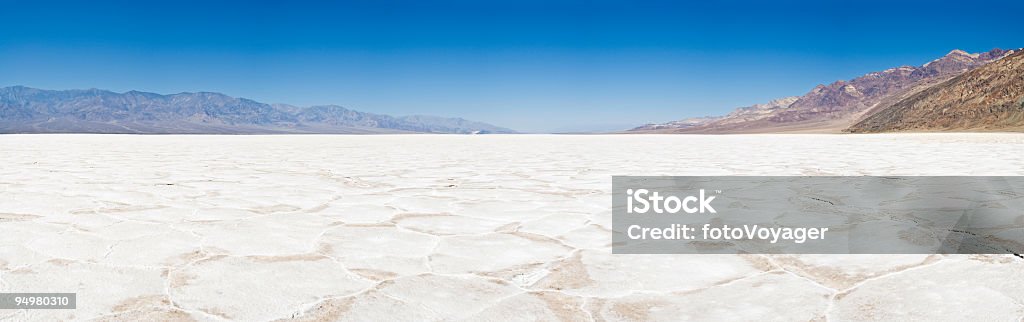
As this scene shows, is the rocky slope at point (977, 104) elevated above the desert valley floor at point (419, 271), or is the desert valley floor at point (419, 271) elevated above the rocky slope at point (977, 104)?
the rocky slope at point (977, 104)

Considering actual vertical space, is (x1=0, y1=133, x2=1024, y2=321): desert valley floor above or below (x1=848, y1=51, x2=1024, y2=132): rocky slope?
below

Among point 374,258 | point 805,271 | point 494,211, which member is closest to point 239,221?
point 374,258

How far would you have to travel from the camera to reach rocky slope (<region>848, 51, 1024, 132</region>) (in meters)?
41.1

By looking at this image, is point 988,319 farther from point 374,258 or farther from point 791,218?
point 374,258

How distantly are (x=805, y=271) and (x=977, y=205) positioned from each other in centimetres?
247

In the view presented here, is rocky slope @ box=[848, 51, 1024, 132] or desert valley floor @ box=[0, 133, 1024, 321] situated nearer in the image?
desert valley floor @ box=[0, 133, 1024, 321]

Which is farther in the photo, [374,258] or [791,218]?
[791,218]

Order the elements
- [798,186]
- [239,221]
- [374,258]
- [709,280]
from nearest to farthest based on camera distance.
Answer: [709,280], [374,258], [239,221], [798,186]

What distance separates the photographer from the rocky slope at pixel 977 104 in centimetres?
4106

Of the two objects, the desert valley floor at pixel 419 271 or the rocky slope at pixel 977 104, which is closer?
the desert valley floor at pixel 419 271

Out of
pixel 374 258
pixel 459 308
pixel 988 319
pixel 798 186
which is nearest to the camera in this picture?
pixel 988 319

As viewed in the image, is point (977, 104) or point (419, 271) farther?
point (977, 104)

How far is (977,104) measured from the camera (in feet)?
152

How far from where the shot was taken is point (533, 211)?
373 centimetres
